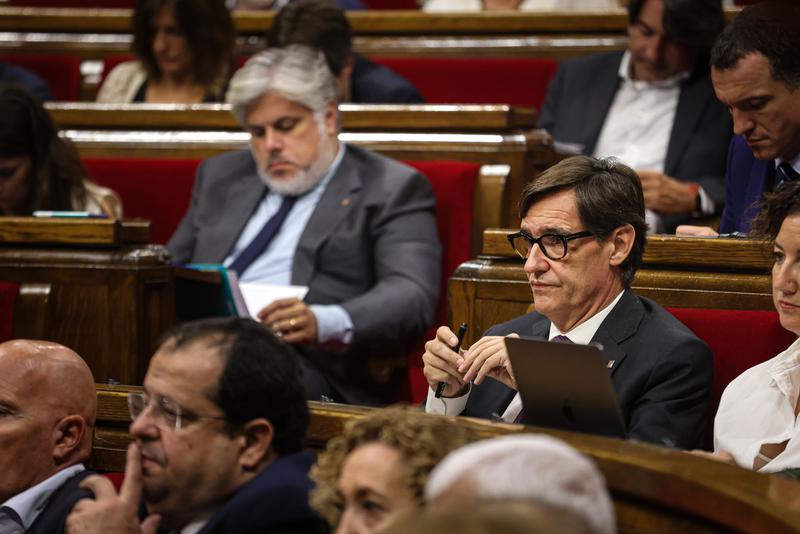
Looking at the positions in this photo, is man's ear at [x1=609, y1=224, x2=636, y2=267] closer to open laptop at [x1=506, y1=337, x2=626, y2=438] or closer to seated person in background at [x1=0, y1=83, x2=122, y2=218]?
open laptop at [x1=506, y1=337, x2=626, y2=438]

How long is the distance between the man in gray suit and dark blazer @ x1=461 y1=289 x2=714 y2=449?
2.33 feet

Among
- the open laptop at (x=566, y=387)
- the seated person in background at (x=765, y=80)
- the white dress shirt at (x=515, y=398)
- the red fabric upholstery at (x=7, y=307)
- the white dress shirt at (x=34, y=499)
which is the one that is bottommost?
the red fabric upholstery at (x=7, y=307)

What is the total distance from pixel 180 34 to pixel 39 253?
100 cm

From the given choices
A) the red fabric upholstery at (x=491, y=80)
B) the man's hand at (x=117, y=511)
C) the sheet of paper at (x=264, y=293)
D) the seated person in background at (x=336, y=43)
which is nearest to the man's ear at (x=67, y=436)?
the man's hand at (x=117, y=511)

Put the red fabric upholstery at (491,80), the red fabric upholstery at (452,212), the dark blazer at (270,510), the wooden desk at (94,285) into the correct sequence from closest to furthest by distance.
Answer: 1. the dark blazer at (270,510)
2. the wooden desk at (94,285)
3. the red fabric upholstery at (452,212)
4. the red fabric upholstery at (491,80)

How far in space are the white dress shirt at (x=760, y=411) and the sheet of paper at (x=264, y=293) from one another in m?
1.03

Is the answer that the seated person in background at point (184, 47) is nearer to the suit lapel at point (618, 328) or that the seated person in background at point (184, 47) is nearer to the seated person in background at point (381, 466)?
the suit lapel at point (618, 328)

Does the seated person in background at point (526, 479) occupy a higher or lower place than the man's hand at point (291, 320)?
higher

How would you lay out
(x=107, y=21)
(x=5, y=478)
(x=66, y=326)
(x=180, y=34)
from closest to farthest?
(x=5, y=478), (x=66, y=326), (x=180, y=34), (x=107, y=21)

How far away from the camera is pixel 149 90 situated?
325 cm

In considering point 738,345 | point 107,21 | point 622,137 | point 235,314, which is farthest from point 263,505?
point 107,21

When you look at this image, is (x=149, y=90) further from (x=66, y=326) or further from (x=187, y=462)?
(x=187, y=462)

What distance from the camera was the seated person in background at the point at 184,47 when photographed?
3.13 m

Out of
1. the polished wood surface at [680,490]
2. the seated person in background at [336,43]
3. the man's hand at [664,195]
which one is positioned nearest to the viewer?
the polished wood surface at [680,490]
